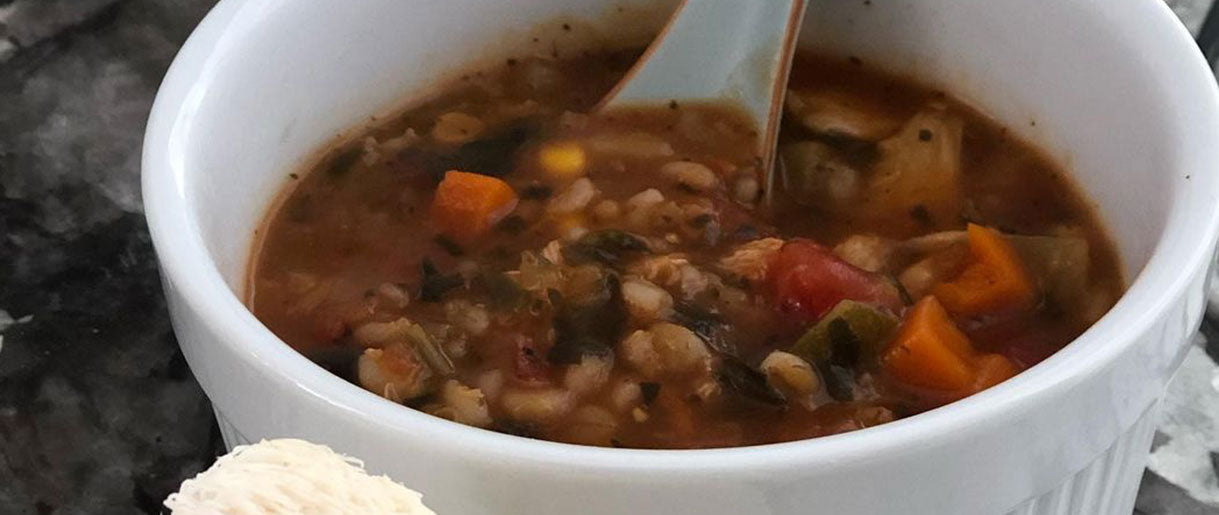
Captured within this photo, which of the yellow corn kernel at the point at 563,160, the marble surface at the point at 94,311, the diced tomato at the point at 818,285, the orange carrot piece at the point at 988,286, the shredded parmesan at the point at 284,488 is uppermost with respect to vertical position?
the shredded parmesan at the point at 284,488

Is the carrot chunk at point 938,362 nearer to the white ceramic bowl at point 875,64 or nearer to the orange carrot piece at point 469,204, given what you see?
the white ceramic bowl at point 875,64

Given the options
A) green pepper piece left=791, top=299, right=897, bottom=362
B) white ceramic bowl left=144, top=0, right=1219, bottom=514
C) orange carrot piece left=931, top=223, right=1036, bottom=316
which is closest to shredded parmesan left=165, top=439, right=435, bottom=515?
white ceramic bowl left=144, top=0, right=1219, bottom=514

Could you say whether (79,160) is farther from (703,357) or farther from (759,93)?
(703,357)

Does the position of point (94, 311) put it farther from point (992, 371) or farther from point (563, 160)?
point (992, 371)

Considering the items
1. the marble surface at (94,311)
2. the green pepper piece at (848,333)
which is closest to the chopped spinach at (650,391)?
the green pepper piece at (848,333)

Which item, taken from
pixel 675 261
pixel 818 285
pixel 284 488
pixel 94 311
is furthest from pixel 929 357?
pixel 94 311

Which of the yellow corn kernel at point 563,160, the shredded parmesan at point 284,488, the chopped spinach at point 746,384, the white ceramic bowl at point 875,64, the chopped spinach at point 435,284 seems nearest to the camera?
the shredded parmesan at point 284,488
